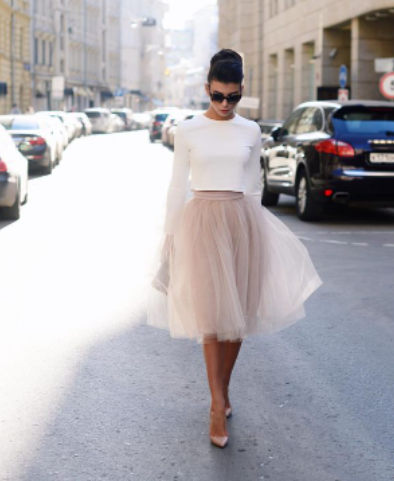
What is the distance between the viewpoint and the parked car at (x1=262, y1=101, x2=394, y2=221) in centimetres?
1424

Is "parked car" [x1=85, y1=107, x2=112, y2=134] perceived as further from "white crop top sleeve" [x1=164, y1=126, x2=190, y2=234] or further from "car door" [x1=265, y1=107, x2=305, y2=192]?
"white crop top sleeve" [x1=164, y1=126, x2=190, y2=234]

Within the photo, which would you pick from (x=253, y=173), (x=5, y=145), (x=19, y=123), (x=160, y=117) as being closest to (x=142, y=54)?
(x=160, y=117)

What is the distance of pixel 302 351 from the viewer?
6715 millimetres

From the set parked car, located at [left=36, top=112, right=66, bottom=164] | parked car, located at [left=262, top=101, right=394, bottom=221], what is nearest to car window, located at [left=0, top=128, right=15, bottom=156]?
parked car, located at [left=262, top=101, right=394, bottom=221]

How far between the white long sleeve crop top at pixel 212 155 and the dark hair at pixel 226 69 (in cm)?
18

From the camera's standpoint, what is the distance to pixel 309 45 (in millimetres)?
46312

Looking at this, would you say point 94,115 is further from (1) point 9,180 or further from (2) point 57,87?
(1) point 9,180

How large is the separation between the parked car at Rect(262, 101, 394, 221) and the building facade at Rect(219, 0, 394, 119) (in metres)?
17.3

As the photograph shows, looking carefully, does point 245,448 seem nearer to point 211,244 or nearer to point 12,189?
point 211,244

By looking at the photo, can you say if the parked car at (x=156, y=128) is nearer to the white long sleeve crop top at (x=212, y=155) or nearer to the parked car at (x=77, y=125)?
the parked car at (x=77, y=125)

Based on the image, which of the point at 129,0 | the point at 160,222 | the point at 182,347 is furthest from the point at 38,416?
the point at 129,0

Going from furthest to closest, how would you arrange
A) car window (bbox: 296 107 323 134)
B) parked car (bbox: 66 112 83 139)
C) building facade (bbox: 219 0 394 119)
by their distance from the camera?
parked car (bbox: 66 112 83 139) < building facade (bbox: 219 0 394 119) < car window (bbox: 296 107 323 134)

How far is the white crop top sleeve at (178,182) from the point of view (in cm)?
490

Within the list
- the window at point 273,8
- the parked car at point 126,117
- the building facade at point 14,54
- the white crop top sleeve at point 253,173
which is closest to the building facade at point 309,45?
the window at point 273,8
